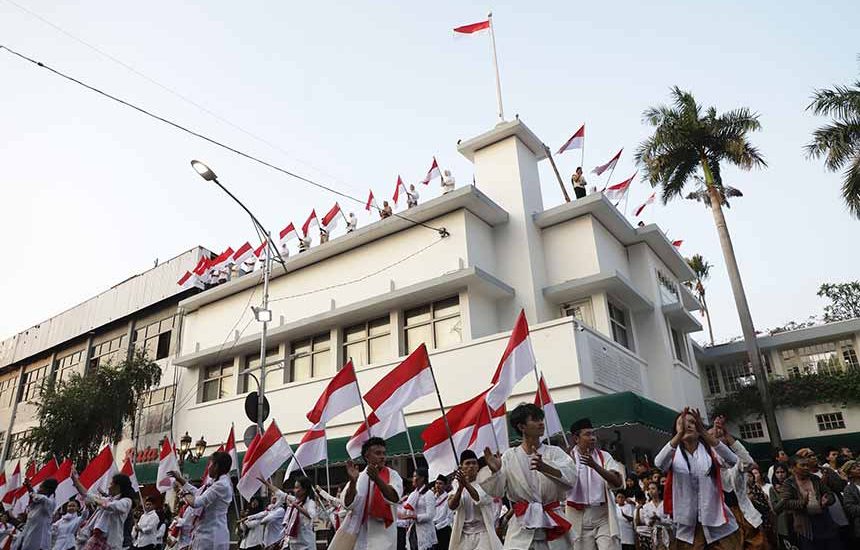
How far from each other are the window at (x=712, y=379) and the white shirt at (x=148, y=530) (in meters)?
22.5

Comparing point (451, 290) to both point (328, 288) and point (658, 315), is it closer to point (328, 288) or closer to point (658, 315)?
point (328, 288)

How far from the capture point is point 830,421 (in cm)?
2150

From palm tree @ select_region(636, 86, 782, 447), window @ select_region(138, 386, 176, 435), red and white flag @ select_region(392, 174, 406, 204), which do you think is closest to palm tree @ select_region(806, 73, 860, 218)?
palm tree @ select_region(636, 86, 782, 447)

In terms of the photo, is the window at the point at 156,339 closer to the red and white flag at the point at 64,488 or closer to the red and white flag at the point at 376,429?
the red and white flag at the point at 64,488

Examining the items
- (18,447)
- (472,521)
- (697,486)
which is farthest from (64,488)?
(18,447)

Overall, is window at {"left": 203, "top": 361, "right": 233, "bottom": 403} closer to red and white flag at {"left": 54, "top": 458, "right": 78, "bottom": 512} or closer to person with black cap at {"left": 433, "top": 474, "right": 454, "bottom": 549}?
red and white flag at {"left": 54, "top": 458, "right": 78, "bottom": 512}

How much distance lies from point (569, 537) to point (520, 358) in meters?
3.27

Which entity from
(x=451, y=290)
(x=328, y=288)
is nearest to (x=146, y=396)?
(x=328, y=288)

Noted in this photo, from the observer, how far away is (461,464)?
24.8 feet

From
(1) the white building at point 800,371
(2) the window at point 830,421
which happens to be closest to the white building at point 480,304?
(1) the white building at point 800,371

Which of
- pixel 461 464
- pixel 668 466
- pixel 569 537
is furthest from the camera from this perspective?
pixel 461 464

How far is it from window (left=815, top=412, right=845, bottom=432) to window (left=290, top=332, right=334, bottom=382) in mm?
17065

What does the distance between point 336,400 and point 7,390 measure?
3783cm

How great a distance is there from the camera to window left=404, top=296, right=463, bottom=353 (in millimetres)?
18500
